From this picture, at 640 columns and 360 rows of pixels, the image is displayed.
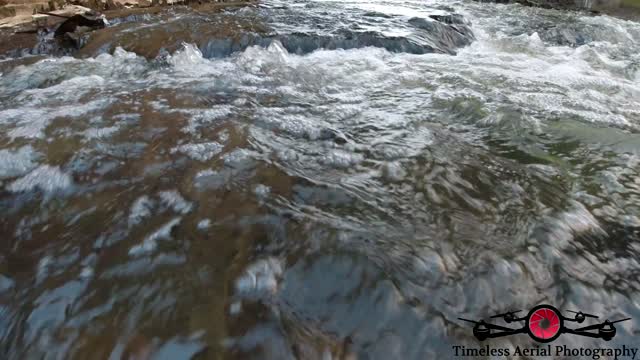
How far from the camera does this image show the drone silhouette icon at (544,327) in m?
1.77

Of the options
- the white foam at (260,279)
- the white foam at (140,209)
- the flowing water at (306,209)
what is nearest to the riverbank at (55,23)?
the flowing water at (306,209)

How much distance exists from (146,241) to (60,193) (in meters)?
0.90

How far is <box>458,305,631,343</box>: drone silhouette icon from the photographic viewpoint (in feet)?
5.81

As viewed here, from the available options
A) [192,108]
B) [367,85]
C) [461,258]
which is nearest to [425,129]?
[367,85]

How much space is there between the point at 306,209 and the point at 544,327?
130 centimetres

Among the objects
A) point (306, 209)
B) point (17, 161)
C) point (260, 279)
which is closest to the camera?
point (260, 279)

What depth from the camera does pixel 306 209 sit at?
2496 mm

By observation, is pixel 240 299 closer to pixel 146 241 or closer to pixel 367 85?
pixel 146 241

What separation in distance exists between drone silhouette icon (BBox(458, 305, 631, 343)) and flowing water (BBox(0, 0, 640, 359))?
40 mm

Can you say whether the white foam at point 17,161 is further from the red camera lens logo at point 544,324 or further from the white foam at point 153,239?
the red camera lens logo at point 544,324

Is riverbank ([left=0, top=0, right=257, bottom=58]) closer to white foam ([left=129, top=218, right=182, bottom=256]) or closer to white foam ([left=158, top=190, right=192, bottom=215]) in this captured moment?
white foam ([left=158, top=190, right=192, bottom=215])

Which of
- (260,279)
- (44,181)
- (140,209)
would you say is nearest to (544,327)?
(260,279)

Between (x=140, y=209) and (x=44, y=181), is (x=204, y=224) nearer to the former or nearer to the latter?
(x=140, y=209)

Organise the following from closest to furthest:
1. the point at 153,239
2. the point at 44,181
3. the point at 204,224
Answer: the point at 153,239 < the point at 204,224 < the point at 44,181
